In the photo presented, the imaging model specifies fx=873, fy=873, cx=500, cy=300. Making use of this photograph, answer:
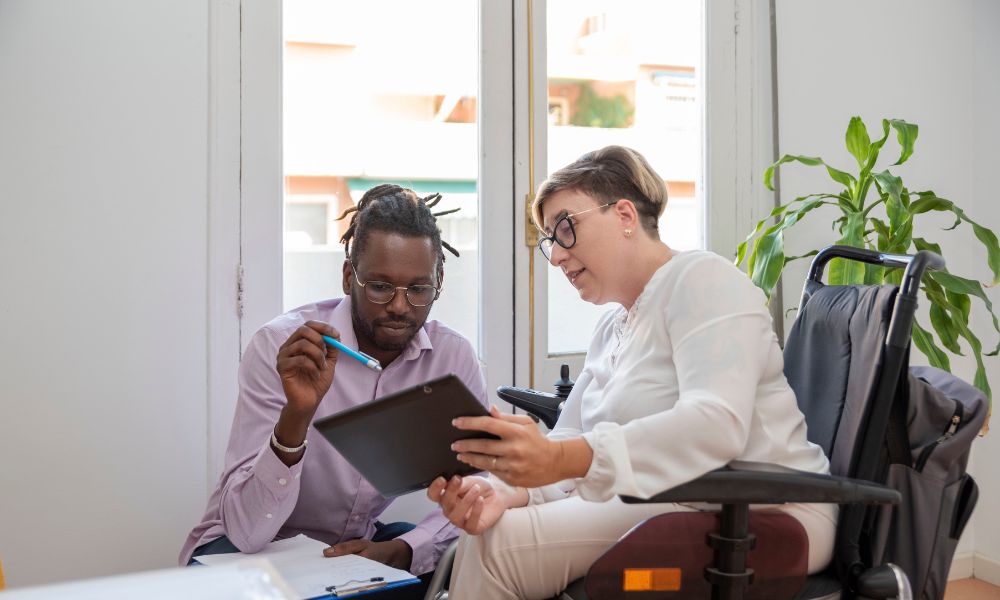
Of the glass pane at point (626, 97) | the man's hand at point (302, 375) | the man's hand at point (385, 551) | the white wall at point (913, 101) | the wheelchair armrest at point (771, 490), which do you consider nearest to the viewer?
the wheelchair armrest at point (771, 490)

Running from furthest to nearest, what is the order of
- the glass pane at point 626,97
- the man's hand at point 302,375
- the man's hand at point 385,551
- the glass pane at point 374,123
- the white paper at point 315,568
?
the glass pane at point 626,97
the glass pane at point 374,123
the man's hand at point 385,551
the man's hand at point 302,375
the white paper at point 315,568

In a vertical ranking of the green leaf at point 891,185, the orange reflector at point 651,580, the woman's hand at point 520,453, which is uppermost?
the green leaf at point 891,185

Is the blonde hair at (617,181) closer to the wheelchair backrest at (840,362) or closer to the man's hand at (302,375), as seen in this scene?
the wheelchair backrest at (840,362)

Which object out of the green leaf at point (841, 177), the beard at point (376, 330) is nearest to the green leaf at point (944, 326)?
the green leaf at point (841, 177)

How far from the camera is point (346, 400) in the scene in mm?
1862

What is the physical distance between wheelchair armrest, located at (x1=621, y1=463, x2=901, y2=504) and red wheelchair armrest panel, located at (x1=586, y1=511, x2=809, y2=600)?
0.09m

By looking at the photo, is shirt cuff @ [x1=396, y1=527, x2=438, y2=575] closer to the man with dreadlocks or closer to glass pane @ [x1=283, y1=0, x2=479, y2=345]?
the man with dreadlocks

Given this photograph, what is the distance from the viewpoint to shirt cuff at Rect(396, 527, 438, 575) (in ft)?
5.72

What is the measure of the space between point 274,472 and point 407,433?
1.48ft

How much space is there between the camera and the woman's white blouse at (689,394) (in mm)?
1274

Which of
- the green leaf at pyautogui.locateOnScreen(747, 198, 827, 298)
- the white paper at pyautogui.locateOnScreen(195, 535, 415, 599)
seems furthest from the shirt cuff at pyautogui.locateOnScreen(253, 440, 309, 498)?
the green leaf at pyautogui.locateOnScreen(747, 198, 827, 298)

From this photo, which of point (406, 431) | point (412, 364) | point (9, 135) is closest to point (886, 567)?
point (406, 431)

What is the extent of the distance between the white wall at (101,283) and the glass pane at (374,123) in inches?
10.1

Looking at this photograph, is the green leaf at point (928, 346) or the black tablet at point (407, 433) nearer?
the black tablet at point (407, 433)
